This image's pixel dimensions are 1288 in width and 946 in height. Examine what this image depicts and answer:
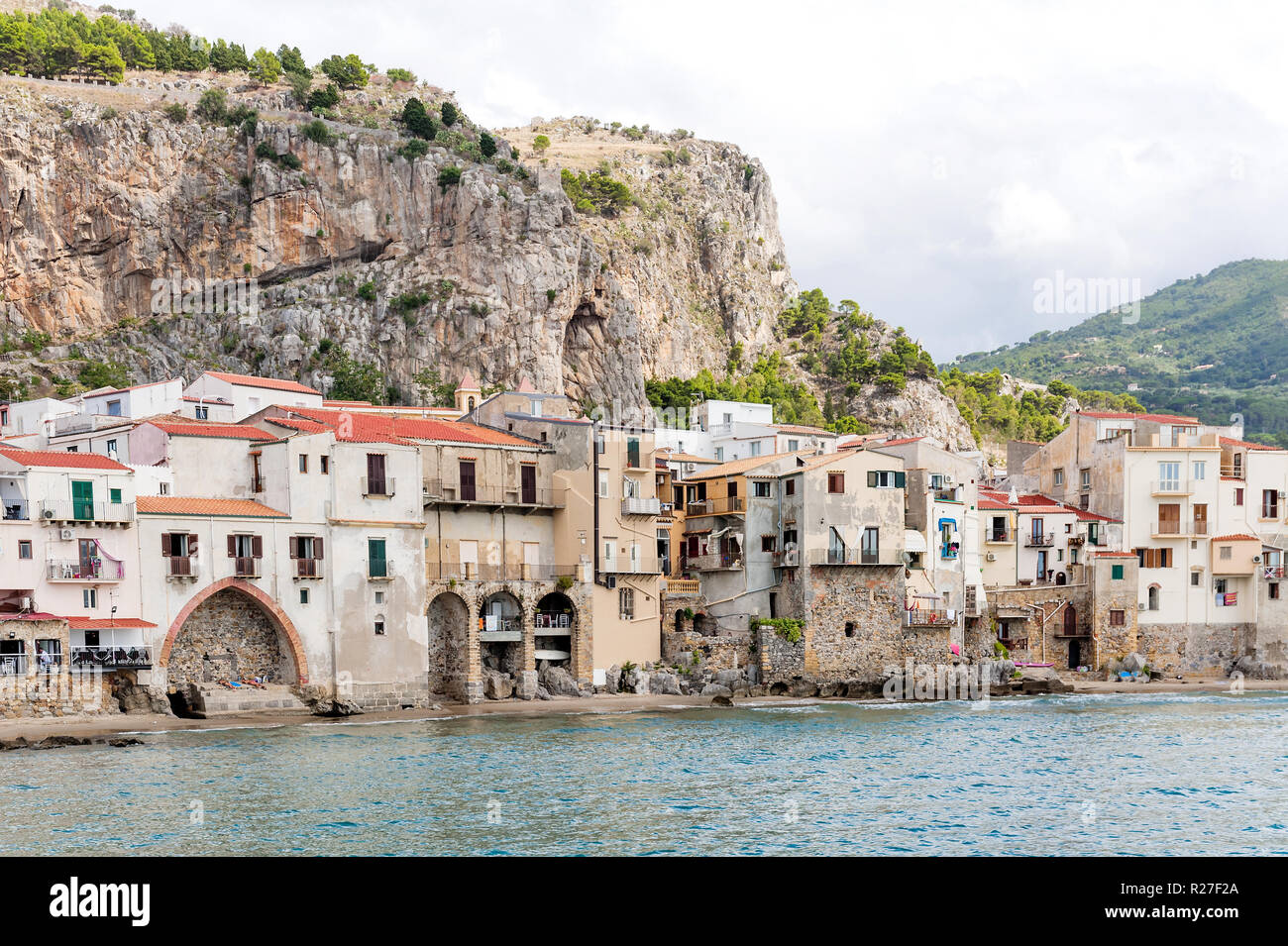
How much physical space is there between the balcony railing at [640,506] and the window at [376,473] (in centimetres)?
1293

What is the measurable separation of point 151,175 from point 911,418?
6960 centimetres

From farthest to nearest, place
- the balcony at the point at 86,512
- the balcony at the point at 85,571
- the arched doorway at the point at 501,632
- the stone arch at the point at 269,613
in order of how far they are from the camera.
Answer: the arched doorway at the point at 501,632 < the stone arch at the point at 269,613 < the balcony at the point at 86,512 < the balcony at the point at 85,571

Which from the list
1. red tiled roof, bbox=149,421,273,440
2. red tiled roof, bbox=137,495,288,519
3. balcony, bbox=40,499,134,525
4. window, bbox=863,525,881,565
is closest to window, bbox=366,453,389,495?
red tiled roof, bbox=137,495,288,519

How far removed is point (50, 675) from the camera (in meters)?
50.4

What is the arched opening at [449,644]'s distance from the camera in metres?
63.1

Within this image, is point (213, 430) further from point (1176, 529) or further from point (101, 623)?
point (1176, 529)

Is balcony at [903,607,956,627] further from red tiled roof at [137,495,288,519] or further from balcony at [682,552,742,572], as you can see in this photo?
red tiled roof at [137,495,288,519]

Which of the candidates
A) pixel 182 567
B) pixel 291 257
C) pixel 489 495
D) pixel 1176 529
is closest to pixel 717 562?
pixel 489 495

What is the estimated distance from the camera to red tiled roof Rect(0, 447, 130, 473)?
174ft

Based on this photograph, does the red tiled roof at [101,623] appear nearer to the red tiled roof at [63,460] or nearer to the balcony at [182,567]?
the balcony at [182,567]

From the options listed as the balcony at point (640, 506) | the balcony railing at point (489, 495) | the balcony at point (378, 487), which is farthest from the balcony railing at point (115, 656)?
the balcony at point (640, 506)

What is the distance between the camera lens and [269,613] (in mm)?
56500

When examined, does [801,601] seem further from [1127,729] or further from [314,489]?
[314,489]
